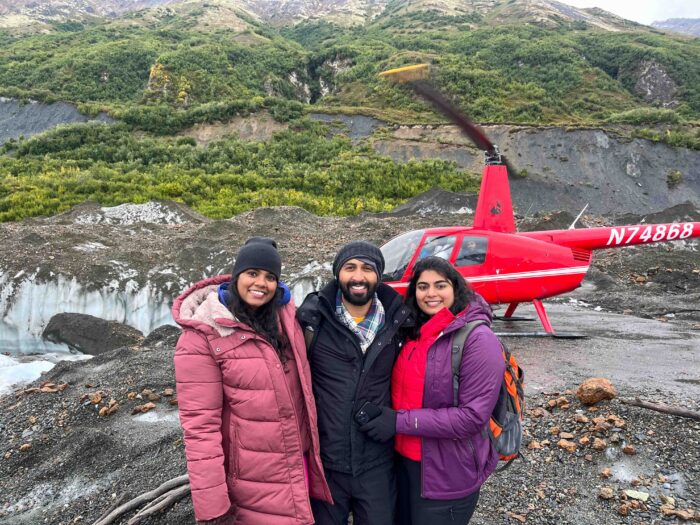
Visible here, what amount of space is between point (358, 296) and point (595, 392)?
3132mm

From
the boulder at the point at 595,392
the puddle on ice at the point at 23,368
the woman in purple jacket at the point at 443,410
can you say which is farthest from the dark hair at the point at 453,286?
the puddle on ice at the point at 23,368

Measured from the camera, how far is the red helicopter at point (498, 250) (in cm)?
656

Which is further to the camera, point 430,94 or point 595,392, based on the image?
point 430,94

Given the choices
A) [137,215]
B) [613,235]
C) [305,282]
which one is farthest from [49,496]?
[137,215]

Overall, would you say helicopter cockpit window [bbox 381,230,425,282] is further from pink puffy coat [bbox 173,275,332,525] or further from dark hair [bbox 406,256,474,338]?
pink puffy coat [bbox 173,275,332,525]

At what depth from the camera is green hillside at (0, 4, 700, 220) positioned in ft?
72.5

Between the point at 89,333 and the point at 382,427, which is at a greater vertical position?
the point at 382,427

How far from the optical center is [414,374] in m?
2.21

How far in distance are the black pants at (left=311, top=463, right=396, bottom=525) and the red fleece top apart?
17 centimetres

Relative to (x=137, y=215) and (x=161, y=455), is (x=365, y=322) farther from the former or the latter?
(x=137, y=215)

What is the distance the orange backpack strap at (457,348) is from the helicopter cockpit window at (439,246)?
4.36 m

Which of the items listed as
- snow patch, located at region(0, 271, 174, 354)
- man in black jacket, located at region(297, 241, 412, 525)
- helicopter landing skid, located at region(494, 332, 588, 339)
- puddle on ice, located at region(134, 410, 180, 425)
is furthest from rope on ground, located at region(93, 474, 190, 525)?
snow patch, located at region(0, 271, 174, 354)

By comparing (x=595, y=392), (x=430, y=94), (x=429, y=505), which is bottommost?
(x=595, y=392)

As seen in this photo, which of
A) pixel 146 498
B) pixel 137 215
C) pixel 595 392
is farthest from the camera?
pixel 137 215
